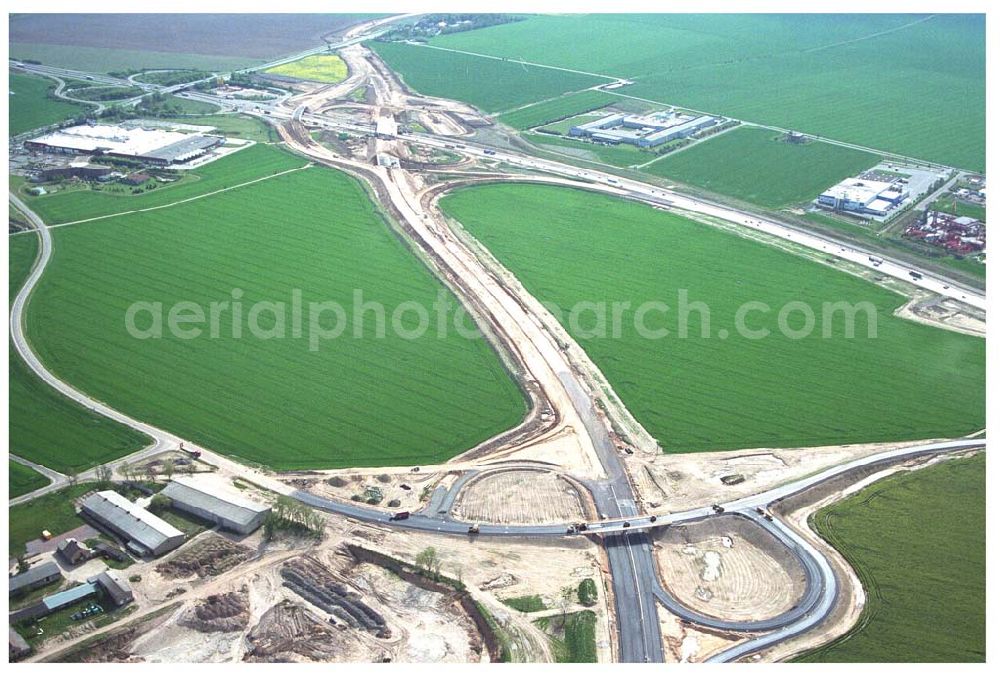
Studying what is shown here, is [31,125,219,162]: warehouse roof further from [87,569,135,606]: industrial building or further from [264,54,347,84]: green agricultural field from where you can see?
[87,569,135,606]: industrial building

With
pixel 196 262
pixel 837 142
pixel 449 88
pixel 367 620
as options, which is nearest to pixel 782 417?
pixel 367 620

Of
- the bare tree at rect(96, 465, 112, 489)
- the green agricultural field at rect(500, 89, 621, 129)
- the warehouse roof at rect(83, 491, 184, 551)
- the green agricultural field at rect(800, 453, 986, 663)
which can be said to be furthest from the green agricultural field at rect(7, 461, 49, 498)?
the green agricultural field at rect(500, 89, 621, 129)

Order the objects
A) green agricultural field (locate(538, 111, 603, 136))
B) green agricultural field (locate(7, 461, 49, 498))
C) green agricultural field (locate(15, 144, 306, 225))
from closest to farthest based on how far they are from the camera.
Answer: green agricultural field (locate(7, 461, 49, 498)) < green agricultural field (locate(15, 144, 306, 225)) < green agricultural field (locate(538, 111, 603, 136))

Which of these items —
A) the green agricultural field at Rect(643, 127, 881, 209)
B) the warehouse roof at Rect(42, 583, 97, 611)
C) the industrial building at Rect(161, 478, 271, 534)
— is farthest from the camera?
the green agricultural field at Rect(643, 127, 881, 209)

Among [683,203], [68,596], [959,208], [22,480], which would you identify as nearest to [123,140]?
[683,203]

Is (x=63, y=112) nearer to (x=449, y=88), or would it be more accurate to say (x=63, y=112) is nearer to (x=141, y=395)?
(x=449, y=88)

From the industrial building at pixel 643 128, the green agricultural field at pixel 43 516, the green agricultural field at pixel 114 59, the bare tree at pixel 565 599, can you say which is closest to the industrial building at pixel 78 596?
the green agricultural field at pixel 43 516

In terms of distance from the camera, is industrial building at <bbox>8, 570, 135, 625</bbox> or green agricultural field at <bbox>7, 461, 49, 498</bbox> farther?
green agricultural field at <bbox>7, 461, 49, 498</bbox>

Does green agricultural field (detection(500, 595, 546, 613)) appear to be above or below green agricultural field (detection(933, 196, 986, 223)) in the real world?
below
